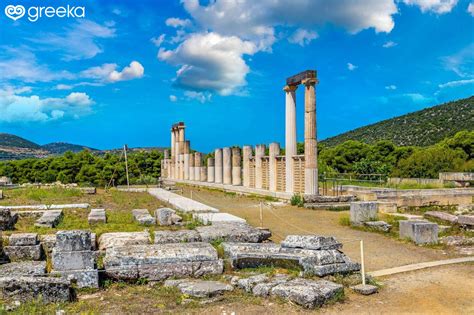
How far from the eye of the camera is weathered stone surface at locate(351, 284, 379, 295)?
7168mm

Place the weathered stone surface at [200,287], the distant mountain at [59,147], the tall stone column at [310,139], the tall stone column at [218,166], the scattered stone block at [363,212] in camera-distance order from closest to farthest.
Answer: the weathered stone surface at [200,287] → the scattered stone block at [363,212] → the tall stone column at [310,139] → the tall stone column at [218,166] → the distant mountain at [59,147]

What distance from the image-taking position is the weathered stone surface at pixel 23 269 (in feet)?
23.4

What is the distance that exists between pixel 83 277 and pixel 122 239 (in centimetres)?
226

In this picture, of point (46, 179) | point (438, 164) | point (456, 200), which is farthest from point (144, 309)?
point (46, 179)

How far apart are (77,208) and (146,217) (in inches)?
207

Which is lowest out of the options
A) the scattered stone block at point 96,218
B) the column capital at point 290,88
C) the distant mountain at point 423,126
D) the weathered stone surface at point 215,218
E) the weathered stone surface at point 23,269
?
the weathered stone surface at point 23,269

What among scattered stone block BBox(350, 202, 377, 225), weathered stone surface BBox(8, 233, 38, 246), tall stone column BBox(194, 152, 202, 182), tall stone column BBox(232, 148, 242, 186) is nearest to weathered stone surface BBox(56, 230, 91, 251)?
weathered stone surface BBox(8, 233, 38, 246)

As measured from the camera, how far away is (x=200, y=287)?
23.1ft

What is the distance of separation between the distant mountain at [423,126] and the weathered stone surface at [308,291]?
5550 cm

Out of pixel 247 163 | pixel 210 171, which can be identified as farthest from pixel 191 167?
pixel 247 163

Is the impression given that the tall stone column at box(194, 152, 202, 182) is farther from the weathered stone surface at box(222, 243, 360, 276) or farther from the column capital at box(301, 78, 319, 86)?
the weathered stone surface at box(222, 243, 360, 276)

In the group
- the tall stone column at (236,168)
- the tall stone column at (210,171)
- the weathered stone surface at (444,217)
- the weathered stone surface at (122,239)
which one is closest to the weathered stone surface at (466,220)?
the weathered stone surface at (444,217)

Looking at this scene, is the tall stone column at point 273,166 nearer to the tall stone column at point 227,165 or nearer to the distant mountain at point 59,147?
the tall stone column at point 227,165

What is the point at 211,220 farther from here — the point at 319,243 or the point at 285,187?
the point at 285,187
